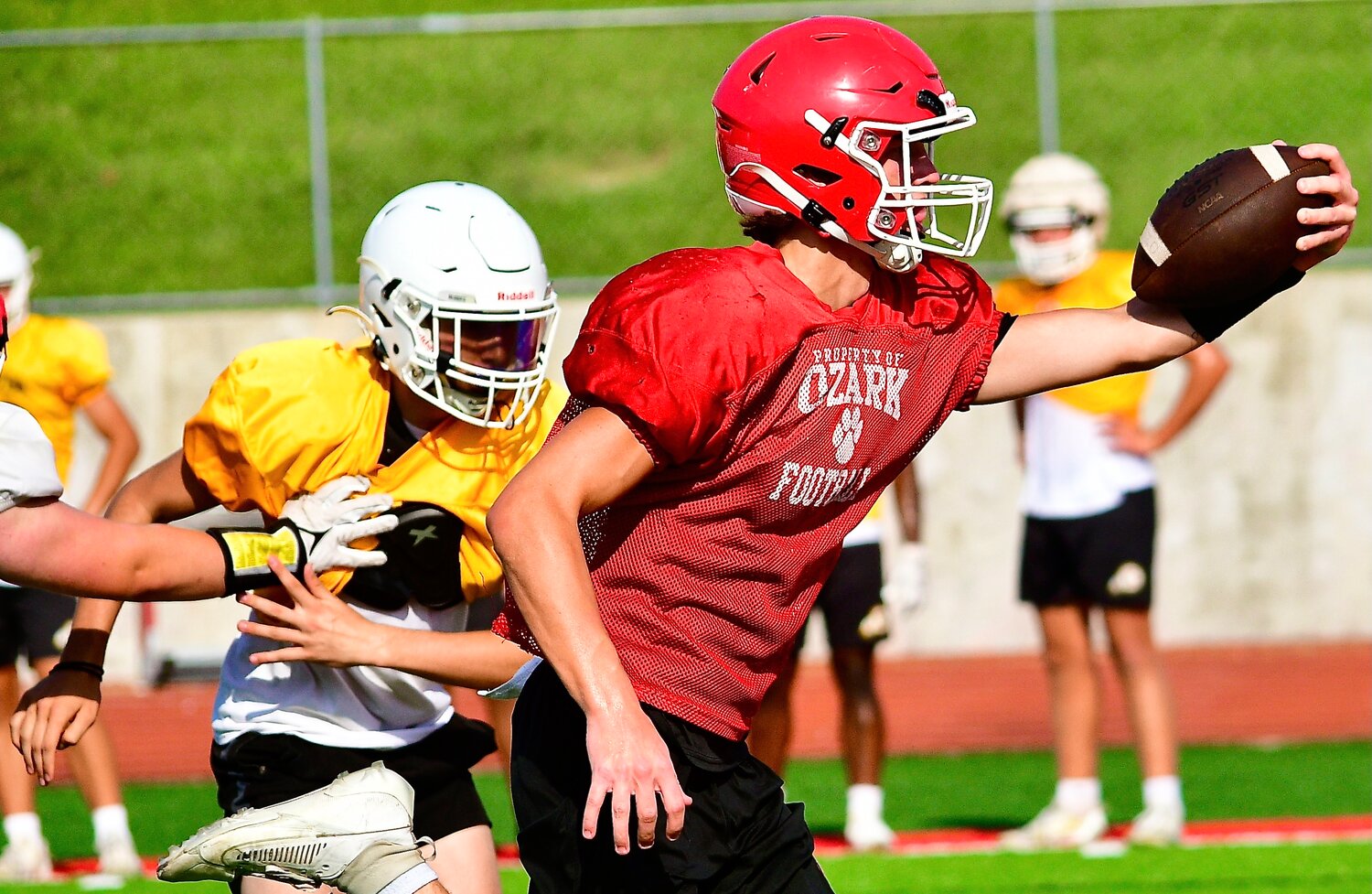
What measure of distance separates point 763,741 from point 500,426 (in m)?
2.62

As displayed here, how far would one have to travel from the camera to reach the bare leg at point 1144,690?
571 cm

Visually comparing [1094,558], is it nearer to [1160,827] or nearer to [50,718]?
[1160,827]

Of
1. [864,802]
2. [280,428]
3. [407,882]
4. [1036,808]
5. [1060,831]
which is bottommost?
[1036,808]

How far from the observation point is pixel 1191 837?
18.9ft

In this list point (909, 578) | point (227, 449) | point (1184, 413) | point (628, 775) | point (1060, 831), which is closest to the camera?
point (628, 775)

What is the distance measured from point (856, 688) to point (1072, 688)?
72 centimetres

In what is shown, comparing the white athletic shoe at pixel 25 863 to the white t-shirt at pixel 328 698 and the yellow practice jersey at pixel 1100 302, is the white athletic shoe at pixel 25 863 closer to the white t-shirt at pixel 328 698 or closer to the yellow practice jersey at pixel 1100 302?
the white t-shirt at pixel 328 698

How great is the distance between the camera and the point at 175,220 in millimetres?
11125

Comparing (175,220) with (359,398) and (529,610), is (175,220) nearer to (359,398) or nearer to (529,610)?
(359,398)

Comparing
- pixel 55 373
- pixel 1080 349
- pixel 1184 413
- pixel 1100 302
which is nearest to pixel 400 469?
pixel 1080 349

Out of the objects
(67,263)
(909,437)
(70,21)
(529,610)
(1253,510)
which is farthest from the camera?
(70,21)

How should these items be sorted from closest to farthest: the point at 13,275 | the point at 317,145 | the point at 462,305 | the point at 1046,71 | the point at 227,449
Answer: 1. the point at 227,449
2. the point at 462,305
3. the point at 13,275
4. the point at 317,145
5. the point at 1046,71

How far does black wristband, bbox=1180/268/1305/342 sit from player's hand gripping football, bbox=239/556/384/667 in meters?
1.45

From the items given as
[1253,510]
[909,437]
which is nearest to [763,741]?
[909,437]
